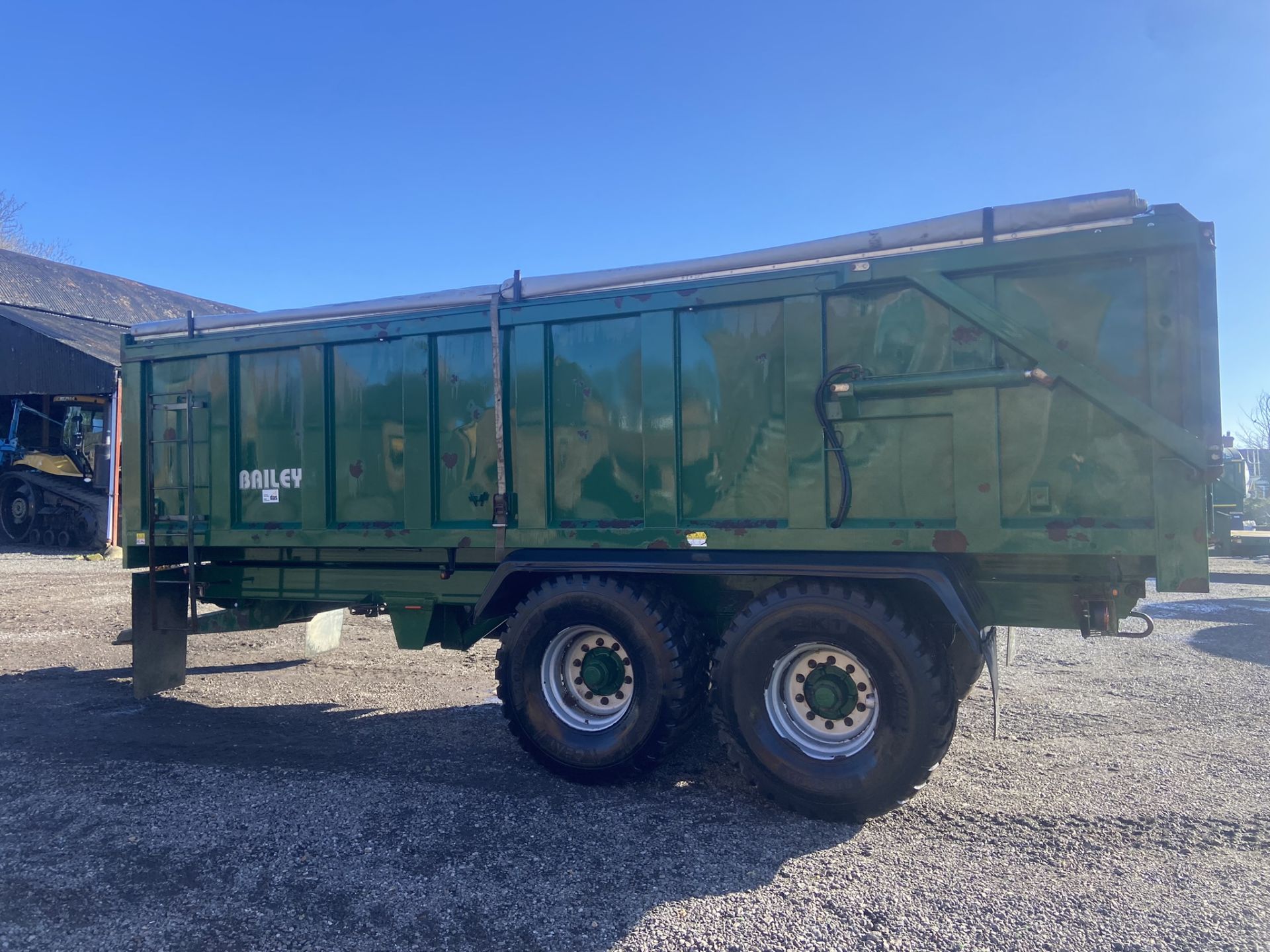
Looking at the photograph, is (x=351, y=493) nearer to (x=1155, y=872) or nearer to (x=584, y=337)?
(x=584, y=337)

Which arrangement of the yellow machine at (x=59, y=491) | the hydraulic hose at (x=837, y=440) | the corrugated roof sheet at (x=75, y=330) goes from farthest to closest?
the corrugated roof sheet at (x=75, y=330), the yellow machine at (x=59, y=491), the hydraulic hose at (x=837, y=440)

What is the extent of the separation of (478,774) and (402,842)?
3.25ft

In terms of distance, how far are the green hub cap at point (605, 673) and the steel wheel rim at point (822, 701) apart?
3.12 feet

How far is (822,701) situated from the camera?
4477 millimetres

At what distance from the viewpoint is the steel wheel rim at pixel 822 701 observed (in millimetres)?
4441

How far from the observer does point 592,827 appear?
4199 mm

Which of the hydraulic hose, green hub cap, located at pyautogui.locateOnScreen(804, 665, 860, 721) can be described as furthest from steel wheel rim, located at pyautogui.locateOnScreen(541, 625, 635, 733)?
the hydraulic hose

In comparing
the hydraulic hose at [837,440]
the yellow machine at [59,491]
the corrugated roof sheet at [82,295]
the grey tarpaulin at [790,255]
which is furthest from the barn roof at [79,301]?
the hydraulic hose at [837,440]

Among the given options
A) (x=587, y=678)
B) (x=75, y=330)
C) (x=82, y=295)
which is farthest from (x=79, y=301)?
(x=587, y=678)

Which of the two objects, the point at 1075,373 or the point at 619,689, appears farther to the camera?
the point at 619,689

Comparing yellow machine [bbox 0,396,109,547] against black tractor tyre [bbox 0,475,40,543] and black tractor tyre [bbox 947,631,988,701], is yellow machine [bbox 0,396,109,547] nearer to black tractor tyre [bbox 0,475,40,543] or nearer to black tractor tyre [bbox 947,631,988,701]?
black tractor tyre [bbox 0,475,40,543]

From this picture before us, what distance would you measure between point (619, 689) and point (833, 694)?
129 cm

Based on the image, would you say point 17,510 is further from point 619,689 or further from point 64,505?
point 619,689

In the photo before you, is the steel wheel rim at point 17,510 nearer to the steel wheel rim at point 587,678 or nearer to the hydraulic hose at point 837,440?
the steel wheel rim at point 587,678
